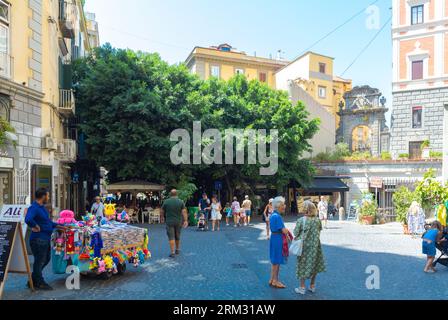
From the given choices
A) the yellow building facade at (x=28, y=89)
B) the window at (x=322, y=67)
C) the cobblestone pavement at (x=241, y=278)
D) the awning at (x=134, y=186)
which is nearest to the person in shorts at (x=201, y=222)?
the awning at (x=134, y=186)

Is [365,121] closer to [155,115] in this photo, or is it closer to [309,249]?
[155,115]

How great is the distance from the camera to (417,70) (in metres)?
32.5

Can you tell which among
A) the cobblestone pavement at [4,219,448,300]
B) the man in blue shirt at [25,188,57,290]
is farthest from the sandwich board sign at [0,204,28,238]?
the cobblestone pavement at [4,219,448,300]

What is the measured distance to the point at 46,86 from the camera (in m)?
16.0

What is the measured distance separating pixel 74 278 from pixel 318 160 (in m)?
25.7

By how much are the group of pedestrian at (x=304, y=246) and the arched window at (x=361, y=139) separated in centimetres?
3262

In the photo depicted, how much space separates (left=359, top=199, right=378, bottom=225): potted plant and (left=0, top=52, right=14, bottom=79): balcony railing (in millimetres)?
18269

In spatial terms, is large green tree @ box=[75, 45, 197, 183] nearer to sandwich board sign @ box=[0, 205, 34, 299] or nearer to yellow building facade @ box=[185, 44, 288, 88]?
sandwich board sign @ box=[0, 205, 34, 299]

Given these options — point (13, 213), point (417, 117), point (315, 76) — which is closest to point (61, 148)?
point (13, 213)

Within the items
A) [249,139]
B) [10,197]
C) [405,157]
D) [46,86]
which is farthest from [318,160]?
[10,197]

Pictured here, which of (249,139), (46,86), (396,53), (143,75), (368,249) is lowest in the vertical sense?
(368,249)

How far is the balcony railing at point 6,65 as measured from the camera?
1259 cm

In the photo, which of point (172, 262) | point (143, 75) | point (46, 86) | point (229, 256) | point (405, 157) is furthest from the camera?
point (405, 157)

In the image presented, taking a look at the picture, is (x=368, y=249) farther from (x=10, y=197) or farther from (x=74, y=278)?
(x=10, y=197)
